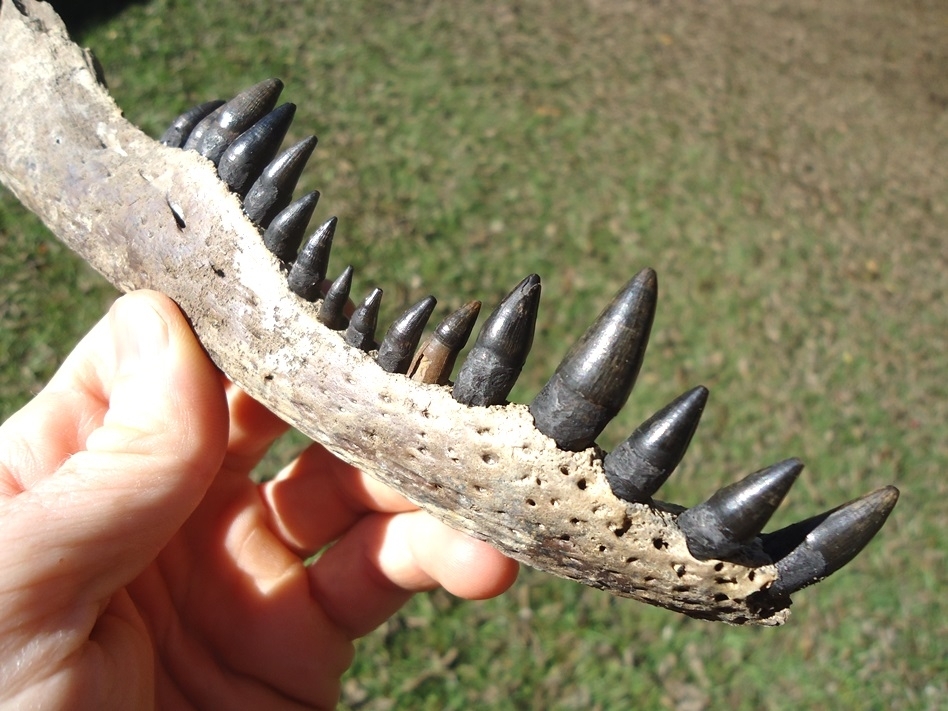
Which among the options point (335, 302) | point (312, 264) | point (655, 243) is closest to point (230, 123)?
point (312, 264)

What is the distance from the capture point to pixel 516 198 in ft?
19.6

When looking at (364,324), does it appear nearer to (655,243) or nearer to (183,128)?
(183,128)

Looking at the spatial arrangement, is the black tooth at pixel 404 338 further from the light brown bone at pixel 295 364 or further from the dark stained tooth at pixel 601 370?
the dark stained tooth at pixel 601 370

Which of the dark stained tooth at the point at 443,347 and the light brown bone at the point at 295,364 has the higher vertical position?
the dark stained tooth at the point at 443,347

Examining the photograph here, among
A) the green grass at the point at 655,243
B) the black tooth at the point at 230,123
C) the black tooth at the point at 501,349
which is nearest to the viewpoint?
the black tooth at the point at 501,349

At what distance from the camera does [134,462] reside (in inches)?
74.5

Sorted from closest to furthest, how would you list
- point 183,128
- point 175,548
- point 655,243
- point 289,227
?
point 289,227 < point 183,128 < point 175,548 < point 655,243

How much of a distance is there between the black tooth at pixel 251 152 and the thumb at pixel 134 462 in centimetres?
37

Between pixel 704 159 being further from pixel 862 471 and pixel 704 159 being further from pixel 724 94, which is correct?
pixel 862 471

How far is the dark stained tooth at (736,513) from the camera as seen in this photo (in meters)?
1.57

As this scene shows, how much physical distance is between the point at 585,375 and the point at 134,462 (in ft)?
3.69

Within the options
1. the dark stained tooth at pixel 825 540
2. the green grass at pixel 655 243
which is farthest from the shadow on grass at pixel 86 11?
the dark stained tooth at pixel 825 540

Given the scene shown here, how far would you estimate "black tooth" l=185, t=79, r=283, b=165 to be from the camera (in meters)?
2.12

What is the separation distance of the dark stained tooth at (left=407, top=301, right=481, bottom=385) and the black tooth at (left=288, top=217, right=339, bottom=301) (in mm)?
322
